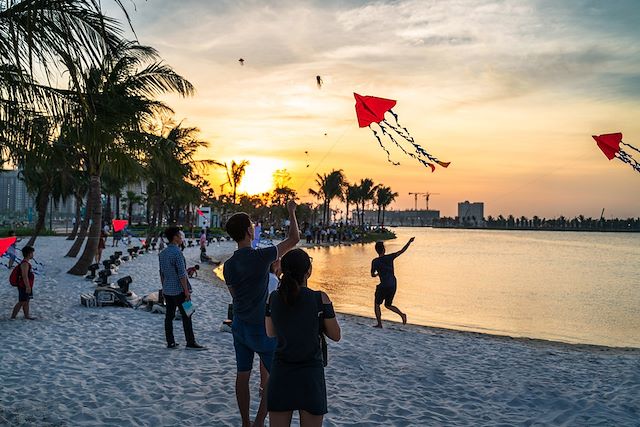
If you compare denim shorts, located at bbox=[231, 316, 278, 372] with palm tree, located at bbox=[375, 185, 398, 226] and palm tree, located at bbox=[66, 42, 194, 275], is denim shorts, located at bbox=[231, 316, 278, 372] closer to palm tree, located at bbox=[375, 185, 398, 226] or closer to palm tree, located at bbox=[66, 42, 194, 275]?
palm tree, located at bbox=[66, 42, 194, 275]

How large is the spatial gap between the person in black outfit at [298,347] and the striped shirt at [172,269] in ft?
12.6

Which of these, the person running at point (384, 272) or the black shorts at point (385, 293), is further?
the black shorts at point (385, 293)

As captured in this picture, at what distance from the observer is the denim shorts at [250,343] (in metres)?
3.92

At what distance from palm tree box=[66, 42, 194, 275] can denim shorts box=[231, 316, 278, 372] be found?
2143mm

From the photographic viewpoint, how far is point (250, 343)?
393 cm

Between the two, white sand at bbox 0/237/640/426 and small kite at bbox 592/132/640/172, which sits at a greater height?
small kite at bbox 592/132/640/172

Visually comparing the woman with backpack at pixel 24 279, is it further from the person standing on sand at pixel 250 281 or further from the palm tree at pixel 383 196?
the palm tree at pixel 383 196

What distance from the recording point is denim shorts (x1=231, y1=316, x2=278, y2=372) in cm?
392

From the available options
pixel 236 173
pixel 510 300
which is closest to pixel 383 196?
pixel 236 173

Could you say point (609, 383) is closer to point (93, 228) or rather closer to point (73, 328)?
point (73, 328)

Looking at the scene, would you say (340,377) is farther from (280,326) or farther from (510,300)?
(510,300)

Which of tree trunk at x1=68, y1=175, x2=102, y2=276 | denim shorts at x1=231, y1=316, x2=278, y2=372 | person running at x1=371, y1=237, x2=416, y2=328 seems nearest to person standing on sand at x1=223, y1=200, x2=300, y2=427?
denim shorts at x1=231, y1=316, x2=278, y2=372

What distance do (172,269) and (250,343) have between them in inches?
119

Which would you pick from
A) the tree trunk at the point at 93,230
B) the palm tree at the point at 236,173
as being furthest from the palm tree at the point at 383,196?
the tree trunk at the point at 93,230
